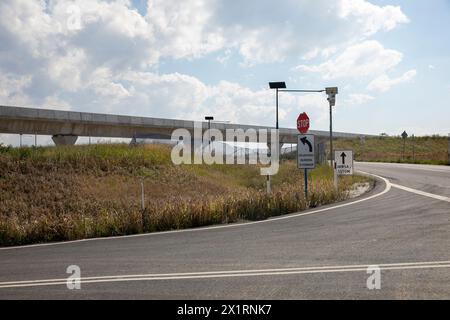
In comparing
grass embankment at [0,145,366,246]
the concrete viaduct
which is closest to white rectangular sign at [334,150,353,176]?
grass embankment at [0,145,366,246]

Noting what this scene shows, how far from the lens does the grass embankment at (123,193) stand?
12.0 meters

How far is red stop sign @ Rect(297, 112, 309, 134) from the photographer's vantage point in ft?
55.5

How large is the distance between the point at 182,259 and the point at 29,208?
14417mm

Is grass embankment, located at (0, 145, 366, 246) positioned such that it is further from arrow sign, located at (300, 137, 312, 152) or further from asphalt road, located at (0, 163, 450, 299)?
arrow sign, located at (300, 137, 312, 152)

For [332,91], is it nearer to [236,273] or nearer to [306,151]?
[306,151]

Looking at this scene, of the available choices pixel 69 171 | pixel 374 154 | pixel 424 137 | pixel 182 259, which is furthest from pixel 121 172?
pixel 424 137

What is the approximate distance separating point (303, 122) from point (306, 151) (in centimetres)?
170

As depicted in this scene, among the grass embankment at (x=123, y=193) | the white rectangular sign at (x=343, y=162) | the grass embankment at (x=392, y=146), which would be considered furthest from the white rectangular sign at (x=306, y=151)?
the grass embankment at (x=392, y=146)

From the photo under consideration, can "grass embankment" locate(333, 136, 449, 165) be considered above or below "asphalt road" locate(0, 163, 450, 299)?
above

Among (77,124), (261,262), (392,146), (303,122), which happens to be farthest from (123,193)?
(392,146)

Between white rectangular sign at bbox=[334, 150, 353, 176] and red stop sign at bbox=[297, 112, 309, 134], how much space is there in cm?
168

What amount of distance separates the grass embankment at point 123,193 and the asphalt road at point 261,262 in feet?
4.11

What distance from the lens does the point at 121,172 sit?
2678 centimetres
